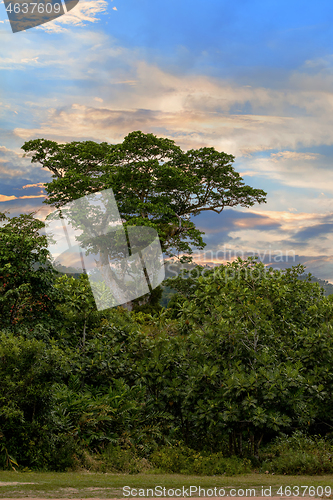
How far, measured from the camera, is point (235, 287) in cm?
915

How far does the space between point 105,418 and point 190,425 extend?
217cm

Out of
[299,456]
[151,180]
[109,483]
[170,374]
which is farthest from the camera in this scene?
[151,180]

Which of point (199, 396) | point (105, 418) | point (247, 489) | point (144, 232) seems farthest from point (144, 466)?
point (144, 232)

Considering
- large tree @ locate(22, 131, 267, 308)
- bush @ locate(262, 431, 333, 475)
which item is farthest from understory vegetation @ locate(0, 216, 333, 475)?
large tree @ locate(22, 131, 267, 308)

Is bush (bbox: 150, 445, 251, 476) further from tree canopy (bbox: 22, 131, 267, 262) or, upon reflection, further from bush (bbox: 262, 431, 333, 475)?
tree canopy (bbox: 22, 131, 267, 262)

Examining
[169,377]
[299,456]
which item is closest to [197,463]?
[299,456]

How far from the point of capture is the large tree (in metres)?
27.7

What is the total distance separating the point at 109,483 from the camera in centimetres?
584

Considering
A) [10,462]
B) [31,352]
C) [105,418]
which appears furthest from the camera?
[105,418]

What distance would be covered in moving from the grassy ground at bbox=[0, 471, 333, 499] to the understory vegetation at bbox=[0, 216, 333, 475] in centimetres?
60

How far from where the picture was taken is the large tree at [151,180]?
90.9 feet

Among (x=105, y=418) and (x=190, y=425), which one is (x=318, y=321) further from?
(x=105, y=418)

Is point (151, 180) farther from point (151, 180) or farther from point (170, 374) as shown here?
point (170, 374)

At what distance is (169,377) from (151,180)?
20.4 meters
